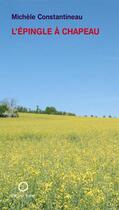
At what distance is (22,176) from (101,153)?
5.24m

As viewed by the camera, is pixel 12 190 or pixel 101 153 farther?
pixel 101 153

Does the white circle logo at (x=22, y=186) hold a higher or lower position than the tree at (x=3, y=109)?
lower

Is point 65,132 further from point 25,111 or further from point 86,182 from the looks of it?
point 25,111

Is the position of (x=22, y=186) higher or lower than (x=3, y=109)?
lower

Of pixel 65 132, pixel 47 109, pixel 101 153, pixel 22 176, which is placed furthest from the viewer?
pixel 47 109

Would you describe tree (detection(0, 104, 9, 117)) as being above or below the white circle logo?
above

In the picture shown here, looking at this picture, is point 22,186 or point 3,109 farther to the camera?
point 3,109

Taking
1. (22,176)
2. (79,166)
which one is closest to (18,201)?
(22,176)

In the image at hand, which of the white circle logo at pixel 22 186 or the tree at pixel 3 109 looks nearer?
the white circle logo at pixel 22 186

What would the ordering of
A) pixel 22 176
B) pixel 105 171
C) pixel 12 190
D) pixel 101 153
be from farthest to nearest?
pixel 101 153
pixel 105 171
pixel 22 176
pixel 12 190

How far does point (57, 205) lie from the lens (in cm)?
726

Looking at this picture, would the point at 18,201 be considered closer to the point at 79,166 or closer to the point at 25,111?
the point at 79,166

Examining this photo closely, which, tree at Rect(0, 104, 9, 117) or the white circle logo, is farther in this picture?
tree at Rect(0, 104, 9, 117)

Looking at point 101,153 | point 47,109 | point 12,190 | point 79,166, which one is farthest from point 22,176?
point 47,109
